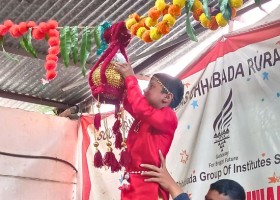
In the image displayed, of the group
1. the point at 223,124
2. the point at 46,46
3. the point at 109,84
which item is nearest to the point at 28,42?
the point at 109,84

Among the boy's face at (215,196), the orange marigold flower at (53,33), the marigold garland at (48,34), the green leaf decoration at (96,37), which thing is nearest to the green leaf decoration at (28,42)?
the marigold garland at (48,34)

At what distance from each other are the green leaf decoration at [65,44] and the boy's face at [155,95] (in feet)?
1.32

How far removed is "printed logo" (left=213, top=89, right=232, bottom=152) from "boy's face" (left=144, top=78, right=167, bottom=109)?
0.73 metres

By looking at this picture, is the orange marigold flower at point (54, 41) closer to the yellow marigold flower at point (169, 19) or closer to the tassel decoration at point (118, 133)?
the tassel decoration at point (118, 133)

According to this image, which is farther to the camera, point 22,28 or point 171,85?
point 22,28

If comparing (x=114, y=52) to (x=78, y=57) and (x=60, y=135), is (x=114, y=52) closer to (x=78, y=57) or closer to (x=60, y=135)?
(x=78, y=57)

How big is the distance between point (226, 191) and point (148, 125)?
535mm

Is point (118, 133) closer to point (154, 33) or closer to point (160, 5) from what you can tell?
point (154, 33)

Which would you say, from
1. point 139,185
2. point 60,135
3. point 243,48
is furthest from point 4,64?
point 139,185

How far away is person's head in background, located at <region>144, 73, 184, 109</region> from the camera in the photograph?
2104 millimetres

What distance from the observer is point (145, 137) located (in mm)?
2094

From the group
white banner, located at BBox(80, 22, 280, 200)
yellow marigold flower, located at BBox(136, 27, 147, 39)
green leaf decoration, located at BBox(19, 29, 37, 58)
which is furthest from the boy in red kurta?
white banner, located at BBox(80, 22, 280, 200)

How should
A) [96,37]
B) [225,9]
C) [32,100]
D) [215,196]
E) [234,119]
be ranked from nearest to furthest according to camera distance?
1. [225,9]
2. [96,37]
3. [215,196]
4. [234,119]
5. [32,100]

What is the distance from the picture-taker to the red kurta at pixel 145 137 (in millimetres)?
2045
